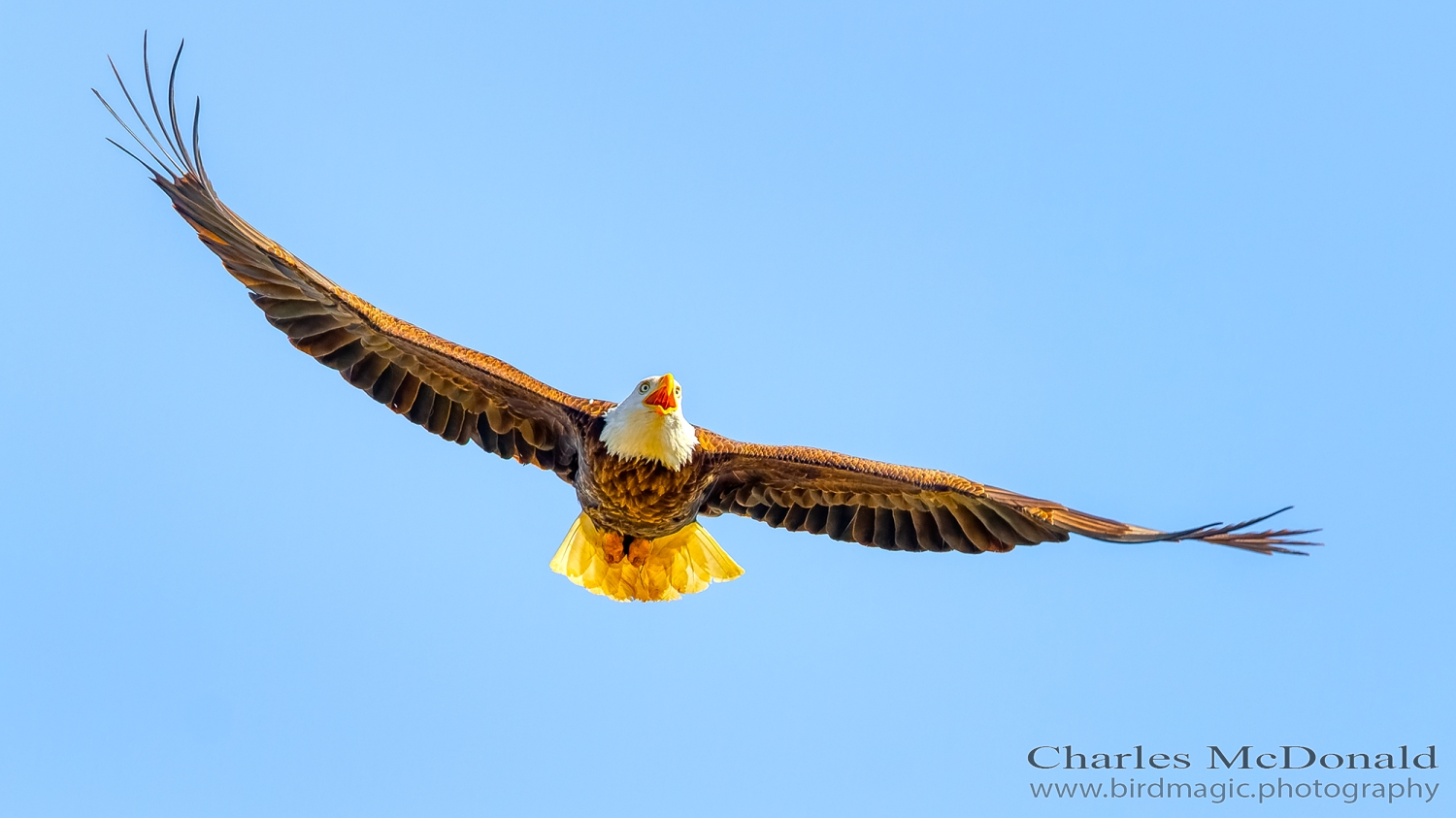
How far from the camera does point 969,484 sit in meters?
13.3

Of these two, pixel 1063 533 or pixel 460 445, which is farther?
pixel 460 445

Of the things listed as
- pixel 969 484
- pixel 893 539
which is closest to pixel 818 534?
pixel 893 539

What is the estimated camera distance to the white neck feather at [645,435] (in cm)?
1311

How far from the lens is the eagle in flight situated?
13070 mm

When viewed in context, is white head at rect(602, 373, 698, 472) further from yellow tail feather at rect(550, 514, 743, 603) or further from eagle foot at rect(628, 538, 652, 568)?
yellow tail feather at rect(550, 514, 743, 603)

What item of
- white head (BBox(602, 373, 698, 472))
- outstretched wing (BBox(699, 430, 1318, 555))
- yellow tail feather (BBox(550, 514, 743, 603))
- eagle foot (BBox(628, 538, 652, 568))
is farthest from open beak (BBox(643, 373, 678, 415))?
yellow tail feather (BBox(550, 514, 743, 603))

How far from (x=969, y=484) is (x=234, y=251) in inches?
233

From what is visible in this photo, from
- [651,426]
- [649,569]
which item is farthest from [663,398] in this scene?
[649,569]

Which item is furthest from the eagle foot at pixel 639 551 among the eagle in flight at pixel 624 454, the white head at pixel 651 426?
the white head at pixel 651 426

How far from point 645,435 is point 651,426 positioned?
8 centimetres

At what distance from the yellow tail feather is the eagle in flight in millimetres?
25

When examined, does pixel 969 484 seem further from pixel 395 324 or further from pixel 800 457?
pixel 395 324

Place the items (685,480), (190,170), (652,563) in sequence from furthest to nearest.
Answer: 1. (652,563)
2. (685,480)
3. (190,170)

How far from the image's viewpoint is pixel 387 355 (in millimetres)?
13852
